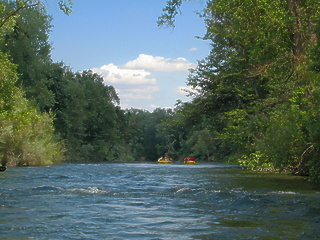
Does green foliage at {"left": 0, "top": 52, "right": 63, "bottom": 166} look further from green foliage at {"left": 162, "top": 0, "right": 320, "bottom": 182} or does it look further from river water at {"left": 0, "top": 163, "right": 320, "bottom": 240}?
river water at {"left": 0, "top": 163, "right": 320, "bottom": 240}

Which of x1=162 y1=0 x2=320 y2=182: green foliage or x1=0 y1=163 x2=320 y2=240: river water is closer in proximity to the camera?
x1=0 y1=163 x2=320 y2=240: river water

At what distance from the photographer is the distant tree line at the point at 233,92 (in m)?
15.7

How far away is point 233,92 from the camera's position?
3034 cm

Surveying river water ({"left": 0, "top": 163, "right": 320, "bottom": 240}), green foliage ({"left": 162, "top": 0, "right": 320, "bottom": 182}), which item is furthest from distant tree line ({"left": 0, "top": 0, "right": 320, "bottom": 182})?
river water ({"left": 0, "top": 163, "right": 320, "bottom": 240})

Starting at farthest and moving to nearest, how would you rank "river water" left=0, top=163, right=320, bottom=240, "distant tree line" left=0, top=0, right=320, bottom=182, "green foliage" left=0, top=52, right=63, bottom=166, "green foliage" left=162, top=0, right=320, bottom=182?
"green foliage" left=0, top=52, right=63, bottom=166, "distant tree line" left=0, top=0, right=320, bottom=182, "green foliage" left=162, top=0, right=320, bottom=182, "river water" left=0, top=163, right=320, bottom=240

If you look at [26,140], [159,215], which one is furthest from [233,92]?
[159,215]

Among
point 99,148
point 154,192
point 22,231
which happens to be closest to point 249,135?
point 154,192

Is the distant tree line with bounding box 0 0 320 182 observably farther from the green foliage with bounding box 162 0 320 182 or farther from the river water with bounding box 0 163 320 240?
the river water with bounding box 0 163 320 240

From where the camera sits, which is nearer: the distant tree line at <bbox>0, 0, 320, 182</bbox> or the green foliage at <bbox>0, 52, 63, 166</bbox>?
the distant tree line at <bbox>0, 0, 320, 182</bbox>

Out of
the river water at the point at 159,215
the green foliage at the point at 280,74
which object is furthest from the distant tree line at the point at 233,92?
the river water at the point at 159,215

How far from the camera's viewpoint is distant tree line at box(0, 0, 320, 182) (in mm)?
15695

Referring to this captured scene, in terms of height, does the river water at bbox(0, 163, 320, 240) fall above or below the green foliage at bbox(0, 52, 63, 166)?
below

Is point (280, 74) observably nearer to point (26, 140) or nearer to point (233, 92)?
point (233, 92)

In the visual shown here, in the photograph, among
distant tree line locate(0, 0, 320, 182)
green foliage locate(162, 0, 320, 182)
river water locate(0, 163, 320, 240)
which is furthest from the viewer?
distant tree line locate(0, 0, 320, 182)
